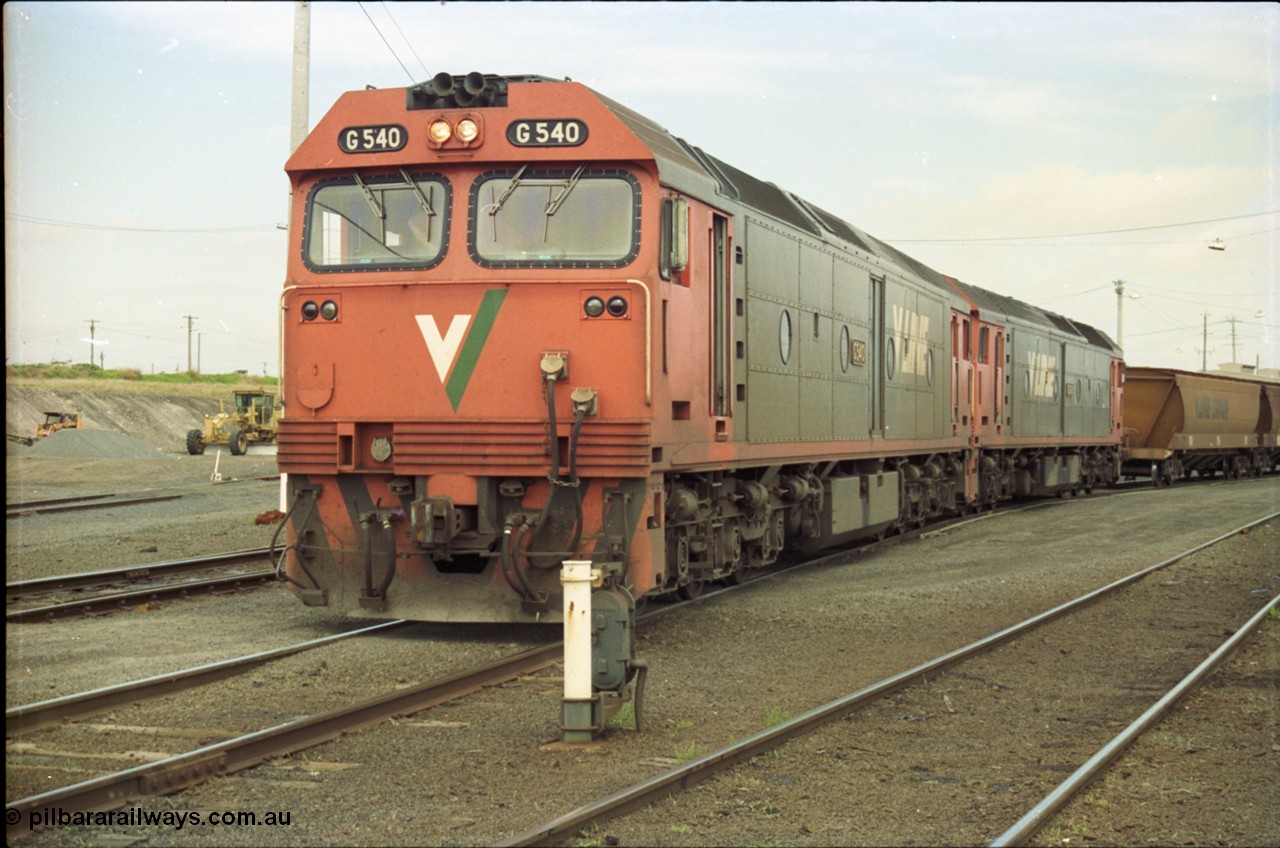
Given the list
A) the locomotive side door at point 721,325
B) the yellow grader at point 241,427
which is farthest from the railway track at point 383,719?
the yellow grader at point 241,427

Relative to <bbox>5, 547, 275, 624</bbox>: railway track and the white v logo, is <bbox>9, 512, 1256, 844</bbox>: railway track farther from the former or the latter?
<bbox>5, 547, 275, 624</bbox>: railway track

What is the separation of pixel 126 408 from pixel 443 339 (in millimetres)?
64032

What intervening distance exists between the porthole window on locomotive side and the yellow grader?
38.4 metres

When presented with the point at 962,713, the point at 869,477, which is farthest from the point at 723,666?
the point at 869,477

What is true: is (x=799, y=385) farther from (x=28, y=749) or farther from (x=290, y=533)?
(x=28, y=749)

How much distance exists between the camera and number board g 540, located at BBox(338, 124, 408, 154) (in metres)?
10.1

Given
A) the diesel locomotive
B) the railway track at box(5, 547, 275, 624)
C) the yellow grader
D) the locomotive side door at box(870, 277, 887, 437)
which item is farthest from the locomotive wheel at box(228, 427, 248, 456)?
the diesel locomotive

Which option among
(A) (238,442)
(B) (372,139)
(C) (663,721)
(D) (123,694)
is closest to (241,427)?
(A) (238,442)

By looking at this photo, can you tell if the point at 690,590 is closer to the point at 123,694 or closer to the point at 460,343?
the point at 460,343

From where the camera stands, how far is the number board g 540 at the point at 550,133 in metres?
9.86

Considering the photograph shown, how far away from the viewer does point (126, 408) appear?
226 feet

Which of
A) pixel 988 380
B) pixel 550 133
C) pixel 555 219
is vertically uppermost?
pixel 550 133

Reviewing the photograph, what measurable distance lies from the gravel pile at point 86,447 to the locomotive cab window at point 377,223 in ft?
112

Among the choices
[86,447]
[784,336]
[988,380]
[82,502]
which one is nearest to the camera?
[784,336]
